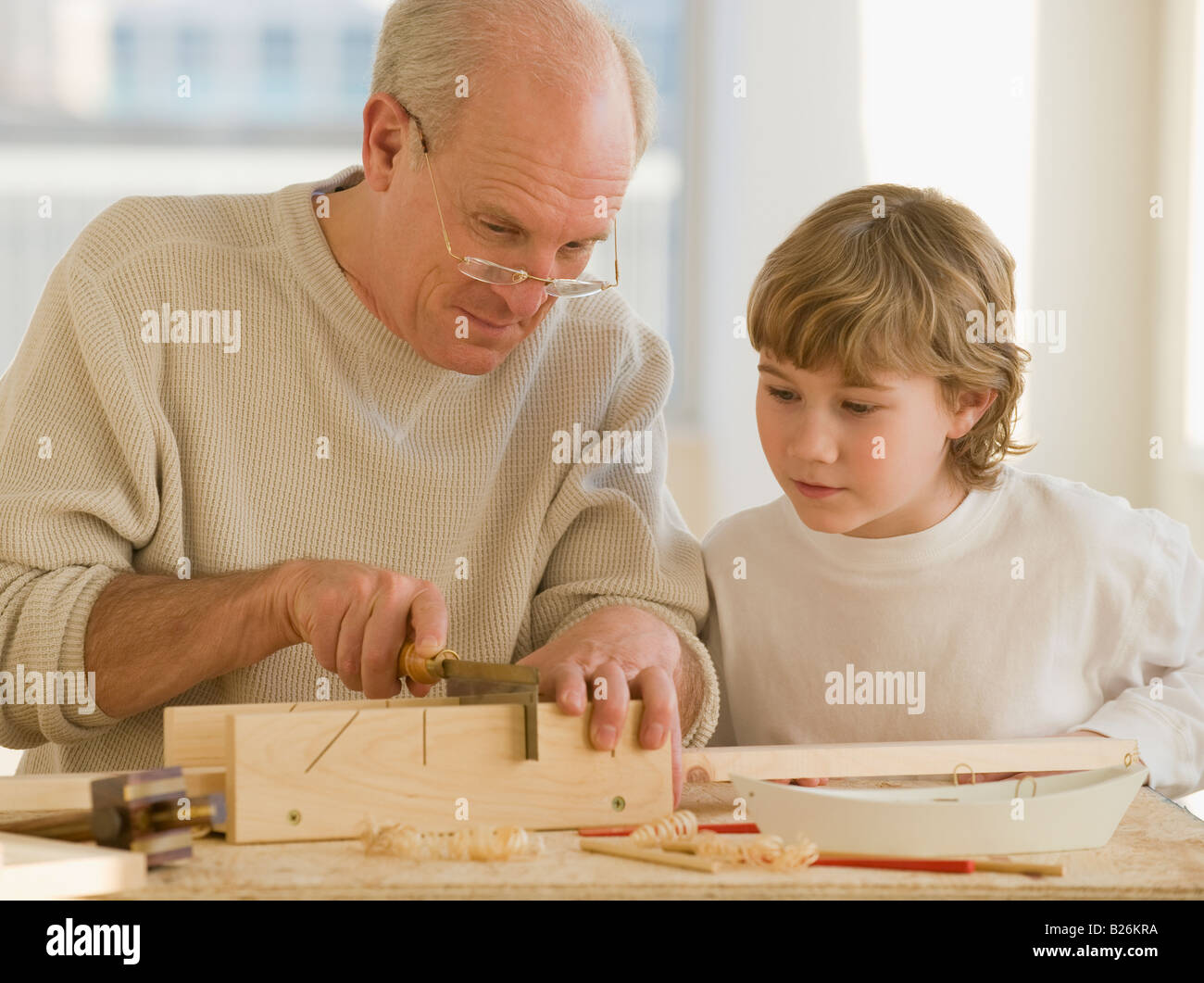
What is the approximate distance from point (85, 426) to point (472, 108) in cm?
56

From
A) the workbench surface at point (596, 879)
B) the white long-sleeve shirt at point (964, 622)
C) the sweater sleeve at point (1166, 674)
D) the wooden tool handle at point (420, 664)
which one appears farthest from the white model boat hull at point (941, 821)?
the white long-sleeve shirt at point (964, 622)

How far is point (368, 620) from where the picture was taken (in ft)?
3.92

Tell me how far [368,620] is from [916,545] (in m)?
0.75

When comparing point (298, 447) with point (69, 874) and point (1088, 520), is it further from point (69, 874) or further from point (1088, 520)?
point (1088, 520)

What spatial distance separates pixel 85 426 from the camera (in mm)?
1477

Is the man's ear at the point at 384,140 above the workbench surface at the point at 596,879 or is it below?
above

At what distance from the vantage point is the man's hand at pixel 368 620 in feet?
3.86

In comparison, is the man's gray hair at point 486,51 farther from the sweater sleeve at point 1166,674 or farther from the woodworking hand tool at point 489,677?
the sweater sleeve at point 1166,674

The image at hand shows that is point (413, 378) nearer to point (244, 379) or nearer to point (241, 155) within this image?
point (244, 379)

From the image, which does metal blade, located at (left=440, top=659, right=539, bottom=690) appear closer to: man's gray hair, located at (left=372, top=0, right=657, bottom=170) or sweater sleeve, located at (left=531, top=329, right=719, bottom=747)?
sweater sleeve, located at (left=531, top=329, right=719, bottom=747)

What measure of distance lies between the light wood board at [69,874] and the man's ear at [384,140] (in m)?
0.93

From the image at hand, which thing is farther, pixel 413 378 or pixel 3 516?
pixel 413 378

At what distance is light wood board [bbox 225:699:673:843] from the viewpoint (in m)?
1.03
